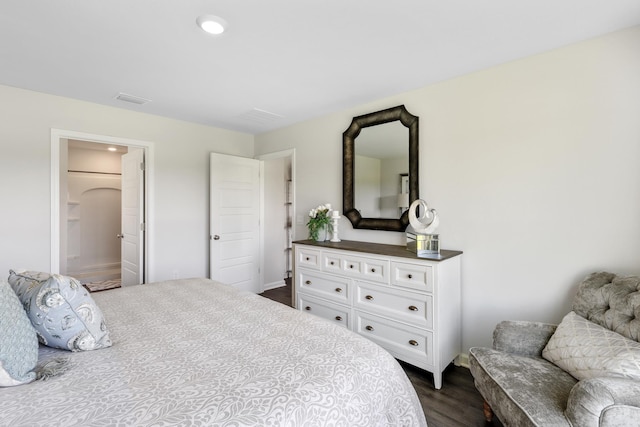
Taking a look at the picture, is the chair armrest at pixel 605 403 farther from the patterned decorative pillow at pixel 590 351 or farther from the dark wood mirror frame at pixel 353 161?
the dark wood mirror frame at pixel 353 161

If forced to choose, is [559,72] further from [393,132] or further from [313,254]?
[313,254]

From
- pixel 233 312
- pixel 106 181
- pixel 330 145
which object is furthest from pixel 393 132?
pixel 106 181

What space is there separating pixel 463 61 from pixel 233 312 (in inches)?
94.7

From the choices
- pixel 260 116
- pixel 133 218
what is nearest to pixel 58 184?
pixel 133 218

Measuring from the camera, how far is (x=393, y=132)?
3.02m

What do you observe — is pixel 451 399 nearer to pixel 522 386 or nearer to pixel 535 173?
pixel 522 386

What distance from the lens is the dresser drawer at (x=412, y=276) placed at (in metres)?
2.26

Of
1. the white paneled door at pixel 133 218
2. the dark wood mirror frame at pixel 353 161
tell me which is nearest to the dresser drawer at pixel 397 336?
the dark wood mirror frame at pixel 353 161

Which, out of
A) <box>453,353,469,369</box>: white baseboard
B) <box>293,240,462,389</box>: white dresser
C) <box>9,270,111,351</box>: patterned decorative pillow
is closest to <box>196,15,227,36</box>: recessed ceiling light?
<box>9,270,111,351</box>: patterned decorative pillow

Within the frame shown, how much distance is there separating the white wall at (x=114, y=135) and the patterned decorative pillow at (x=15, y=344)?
232cm

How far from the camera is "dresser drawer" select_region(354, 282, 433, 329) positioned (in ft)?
7.49

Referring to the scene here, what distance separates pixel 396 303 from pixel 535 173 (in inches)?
55.6

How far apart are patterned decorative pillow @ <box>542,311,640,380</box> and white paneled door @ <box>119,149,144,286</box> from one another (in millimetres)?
3985

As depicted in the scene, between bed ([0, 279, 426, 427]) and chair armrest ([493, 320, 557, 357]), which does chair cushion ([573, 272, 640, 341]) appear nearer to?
chair armrest ([493, 320, 557, 357])
